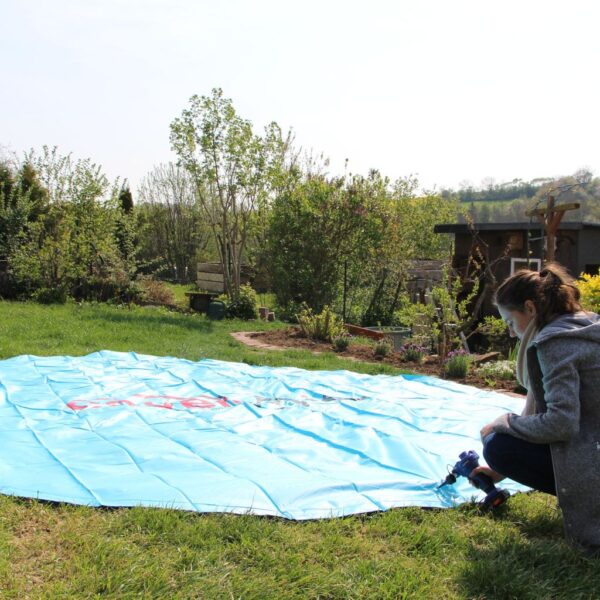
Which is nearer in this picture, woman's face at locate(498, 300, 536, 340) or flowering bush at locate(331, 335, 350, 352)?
woman's face at locate(498, 300, 536, 340)

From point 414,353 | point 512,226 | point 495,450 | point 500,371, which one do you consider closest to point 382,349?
point 414,353

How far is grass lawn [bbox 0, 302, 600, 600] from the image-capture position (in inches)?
86.6

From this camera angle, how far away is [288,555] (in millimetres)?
2445

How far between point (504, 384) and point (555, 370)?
408 cm

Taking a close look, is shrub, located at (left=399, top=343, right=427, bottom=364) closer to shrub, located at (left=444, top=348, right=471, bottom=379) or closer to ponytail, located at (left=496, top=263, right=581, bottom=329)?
shrub, located at (left=444, top=348, right=471, bottom=379)

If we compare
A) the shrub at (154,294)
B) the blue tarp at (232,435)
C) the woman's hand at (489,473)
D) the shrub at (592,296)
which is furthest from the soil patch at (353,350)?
the shrub at (154,294)

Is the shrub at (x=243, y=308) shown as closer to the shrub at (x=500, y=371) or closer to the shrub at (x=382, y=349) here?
the shrub at (x=382, y=349)

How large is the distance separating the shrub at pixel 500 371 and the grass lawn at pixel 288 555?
3511mm

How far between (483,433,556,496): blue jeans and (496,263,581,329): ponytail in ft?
1.68

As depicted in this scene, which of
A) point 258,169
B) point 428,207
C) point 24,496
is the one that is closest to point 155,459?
point 24,496

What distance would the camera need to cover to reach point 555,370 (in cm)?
251

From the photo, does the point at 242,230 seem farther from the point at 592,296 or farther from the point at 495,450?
the point at 495,450

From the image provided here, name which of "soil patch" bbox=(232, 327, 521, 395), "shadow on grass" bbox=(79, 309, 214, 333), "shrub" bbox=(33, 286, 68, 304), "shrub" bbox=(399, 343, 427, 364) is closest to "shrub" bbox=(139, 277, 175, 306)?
"shrub" bbox=(33, 286, 68, 304)

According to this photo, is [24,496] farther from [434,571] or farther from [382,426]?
[382,426]
